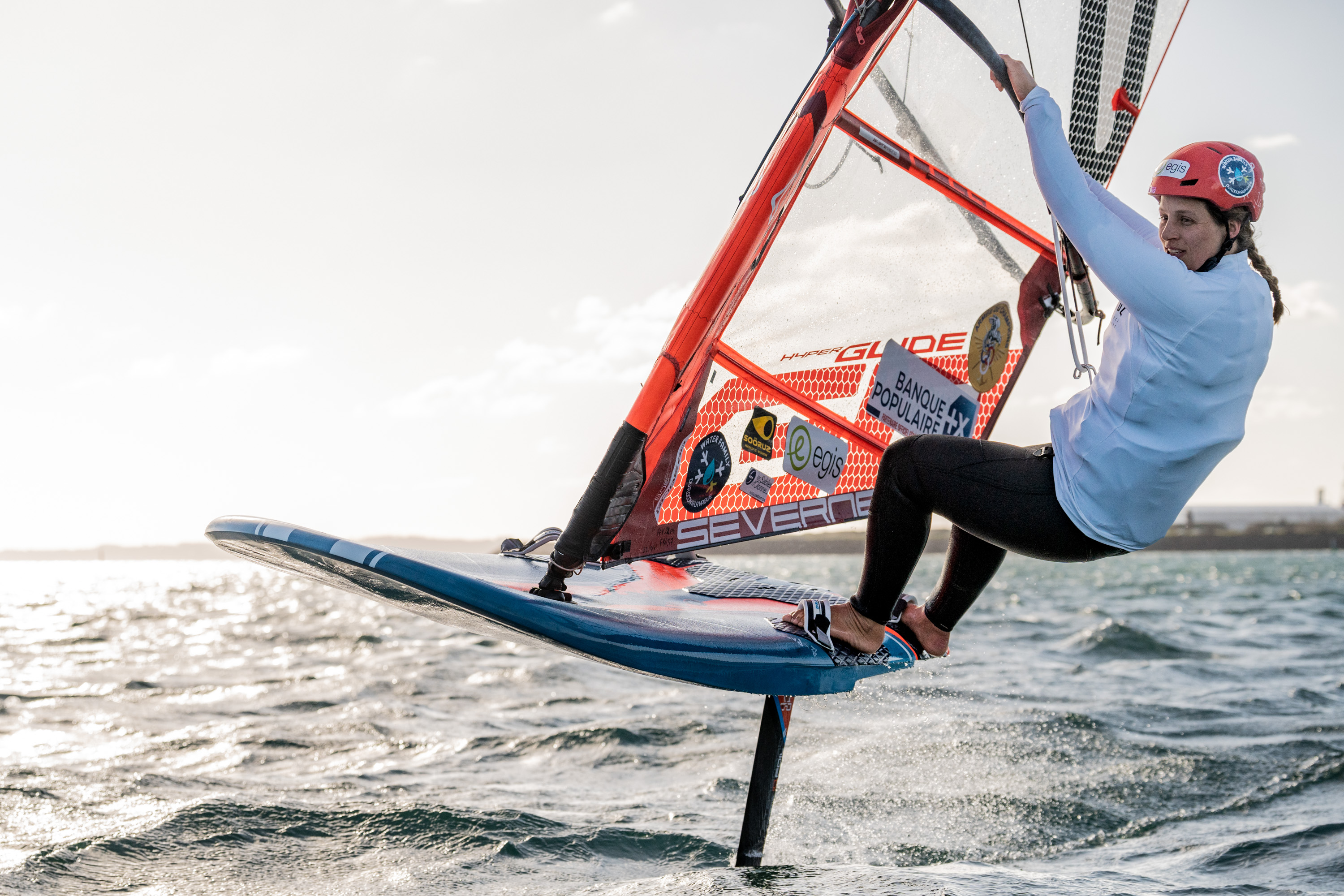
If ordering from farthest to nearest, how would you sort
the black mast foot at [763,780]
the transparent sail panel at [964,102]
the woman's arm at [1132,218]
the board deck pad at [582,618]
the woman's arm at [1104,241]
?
the transparent sail panel at [964,102], the black mast foot at [763,780], the board deck pad at [582,618], the woman's arm at [1132,218], the woman's arm at [1104,241]

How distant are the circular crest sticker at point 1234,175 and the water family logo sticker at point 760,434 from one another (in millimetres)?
2072

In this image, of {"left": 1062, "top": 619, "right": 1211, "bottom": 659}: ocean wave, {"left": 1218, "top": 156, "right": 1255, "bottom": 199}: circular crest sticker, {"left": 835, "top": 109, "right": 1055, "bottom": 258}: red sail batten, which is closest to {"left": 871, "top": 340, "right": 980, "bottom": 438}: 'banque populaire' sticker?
{"left": 835, "top": 109, "right": 1055, "bottom": 258}: red sail batten

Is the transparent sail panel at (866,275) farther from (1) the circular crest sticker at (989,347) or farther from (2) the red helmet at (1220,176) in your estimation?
(2) the red helmet at (1220,176)

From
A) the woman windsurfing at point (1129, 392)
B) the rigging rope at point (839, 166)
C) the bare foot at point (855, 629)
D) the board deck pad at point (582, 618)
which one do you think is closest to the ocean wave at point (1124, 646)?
the rigging rope at point (839, 166)

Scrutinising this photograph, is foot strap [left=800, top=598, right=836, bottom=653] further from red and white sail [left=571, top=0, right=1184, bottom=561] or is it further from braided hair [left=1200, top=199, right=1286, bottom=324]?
braided hair [left=1200, top=199, right=1286, bottom=324]

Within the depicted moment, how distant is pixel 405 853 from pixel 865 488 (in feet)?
7.42

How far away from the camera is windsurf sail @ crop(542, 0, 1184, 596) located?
3.64 metres

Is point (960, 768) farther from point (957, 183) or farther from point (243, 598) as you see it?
point (243, 598)

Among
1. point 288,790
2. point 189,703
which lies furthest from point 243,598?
point 288,790

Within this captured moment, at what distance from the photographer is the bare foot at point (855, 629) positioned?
2777 millimetres

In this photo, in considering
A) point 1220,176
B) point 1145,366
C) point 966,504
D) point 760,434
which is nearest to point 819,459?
point 760,434

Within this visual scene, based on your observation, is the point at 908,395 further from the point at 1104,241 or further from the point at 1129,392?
the point at 1104,241

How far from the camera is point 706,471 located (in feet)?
12.9

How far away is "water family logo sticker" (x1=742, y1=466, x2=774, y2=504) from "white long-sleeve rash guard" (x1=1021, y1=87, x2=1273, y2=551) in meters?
1.70
